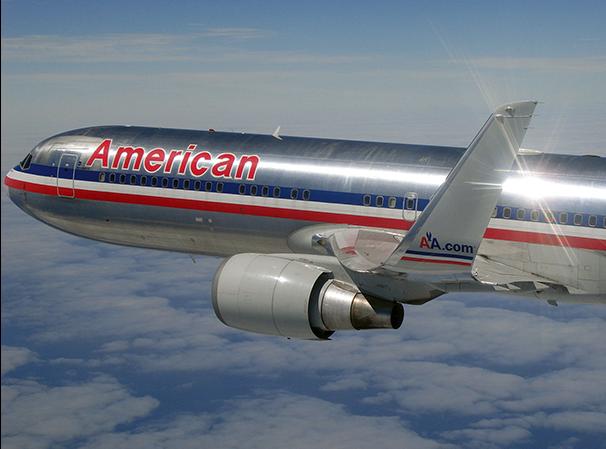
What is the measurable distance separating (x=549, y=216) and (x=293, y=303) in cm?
924

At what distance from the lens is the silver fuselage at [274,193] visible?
29.9 metres

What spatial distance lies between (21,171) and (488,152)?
79.8 feet

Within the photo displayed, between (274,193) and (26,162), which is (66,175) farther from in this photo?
(274,193)

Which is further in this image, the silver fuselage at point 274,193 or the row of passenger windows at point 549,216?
the silver fuselage at point 274,193

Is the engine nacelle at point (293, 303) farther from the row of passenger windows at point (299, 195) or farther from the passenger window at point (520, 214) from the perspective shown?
the passenger window at point (520, 214)

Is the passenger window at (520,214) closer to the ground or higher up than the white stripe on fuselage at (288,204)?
higher up

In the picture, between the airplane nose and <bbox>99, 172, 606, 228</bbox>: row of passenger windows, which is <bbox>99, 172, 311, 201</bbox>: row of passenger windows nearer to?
<bbox>99, 172, 606, 228</bbox>: row of passenger windows

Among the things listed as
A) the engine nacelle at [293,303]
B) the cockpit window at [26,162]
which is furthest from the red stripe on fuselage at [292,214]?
the engine nacelle at [293,303]

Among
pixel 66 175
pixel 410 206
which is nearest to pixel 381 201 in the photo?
pixel 410 206

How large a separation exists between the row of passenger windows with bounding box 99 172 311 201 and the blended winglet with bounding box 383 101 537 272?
7.49 m

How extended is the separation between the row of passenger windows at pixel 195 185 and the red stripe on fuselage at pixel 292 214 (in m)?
0.50

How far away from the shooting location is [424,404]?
162000mm

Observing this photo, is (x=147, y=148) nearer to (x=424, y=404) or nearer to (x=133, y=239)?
(x=133, y=239)

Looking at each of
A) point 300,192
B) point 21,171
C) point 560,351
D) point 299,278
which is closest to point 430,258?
point 299,278
